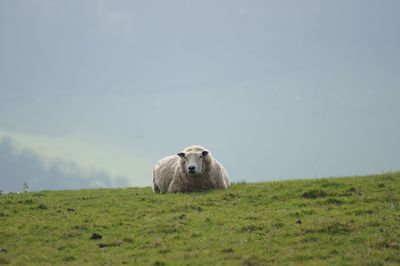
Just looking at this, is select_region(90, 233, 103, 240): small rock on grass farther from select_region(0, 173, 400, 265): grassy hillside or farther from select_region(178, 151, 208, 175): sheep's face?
select_region(178, 151, 208, 175): sheep's face

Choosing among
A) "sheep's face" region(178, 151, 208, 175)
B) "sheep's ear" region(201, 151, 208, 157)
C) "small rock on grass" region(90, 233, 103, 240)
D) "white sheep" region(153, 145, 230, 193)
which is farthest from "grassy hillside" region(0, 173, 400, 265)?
"sheep's ear" region(201, 151, 208, 157)

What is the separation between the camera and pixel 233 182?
90.3 ft

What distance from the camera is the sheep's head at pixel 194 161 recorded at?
23797 millimetres

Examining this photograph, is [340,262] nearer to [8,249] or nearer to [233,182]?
[8,249]

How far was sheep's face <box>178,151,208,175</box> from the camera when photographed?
936 inches

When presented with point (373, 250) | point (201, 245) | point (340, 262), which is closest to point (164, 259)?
point (201, 245)

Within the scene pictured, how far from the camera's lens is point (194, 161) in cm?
2422

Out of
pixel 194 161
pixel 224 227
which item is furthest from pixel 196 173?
pixel 224 227

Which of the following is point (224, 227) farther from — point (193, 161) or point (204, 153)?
point (204, 153)

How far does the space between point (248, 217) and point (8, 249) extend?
728 cm

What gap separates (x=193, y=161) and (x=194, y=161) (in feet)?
0.15

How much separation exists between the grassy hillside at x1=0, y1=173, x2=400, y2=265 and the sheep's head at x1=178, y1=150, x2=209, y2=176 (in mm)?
1171

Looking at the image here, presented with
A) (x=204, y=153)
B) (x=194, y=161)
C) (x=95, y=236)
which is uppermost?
(x=204, y=153)

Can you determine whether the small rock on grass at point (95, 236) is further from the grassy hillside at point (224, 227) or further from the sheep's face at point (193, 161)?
the sheep's face at point (193, 161)
